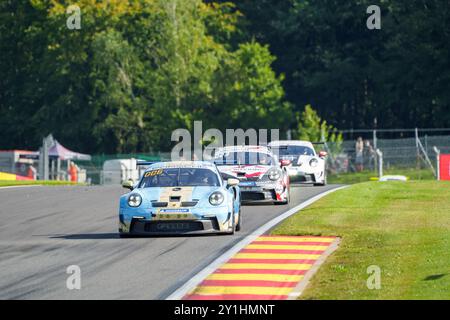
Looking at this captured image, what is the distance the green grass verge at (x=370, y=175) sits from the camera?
4675 centimetres

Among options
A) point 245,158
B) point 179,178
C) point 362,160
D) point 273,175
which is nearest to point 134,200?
point 179,178

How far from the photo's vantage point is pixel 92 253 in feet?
58.8

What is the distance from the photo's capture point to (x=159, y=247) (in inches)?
725

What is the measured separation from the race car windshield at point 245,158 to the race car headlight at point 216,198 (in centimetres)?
630

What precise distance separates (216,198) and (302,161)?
13.6m

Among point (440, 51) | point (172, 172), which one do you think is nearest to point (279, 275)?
point (172, 172)

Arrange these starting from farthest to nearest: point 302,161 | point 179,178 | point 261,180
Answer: point 302,161, point 261,180, point 179,178

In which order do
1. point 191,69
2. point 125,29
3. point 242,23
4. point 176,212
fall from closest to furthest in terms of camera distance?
1. point 176,212
2. point 191,69
3. point 125,29
4. point 242,23

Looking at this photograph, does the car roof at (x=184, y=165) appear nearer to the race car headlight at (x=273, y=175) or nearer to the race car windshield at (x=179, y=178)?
the race car windshield at (x=179, y=178)

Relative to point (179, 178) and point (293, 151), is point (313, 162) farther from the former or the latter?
point (179, 178)

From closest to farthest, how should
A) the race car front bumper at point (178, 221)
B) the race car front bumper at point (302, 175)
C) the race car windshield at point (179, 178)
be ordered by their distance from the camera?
the race car front bumper at point (178, 221)
the race car windshield at point (179, 178)
the race car front bumper at point (302, 175)

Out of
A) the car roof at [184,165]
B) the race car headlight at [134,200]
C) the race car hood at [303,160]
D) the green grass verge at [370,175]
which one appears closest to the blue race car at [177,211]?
the race car headlight at [134,200]

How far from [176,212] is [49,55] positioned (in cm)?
6354

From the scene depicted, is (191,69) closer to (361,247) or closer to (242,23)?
(242,23)
